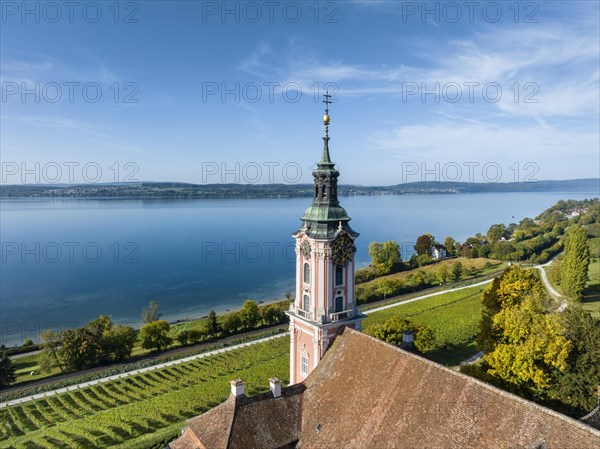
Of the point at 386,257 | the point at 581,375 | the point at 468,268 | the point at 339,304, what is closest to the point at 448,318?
the point at 581,375

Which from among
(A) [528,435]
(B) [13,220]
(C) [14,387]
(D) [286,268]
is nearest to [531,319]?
(A) [528,435]

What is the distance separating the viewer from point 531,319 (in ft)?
80.9

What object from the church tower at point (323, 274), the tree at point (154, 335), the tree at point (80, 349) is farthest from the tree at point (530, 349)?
the tree at point (80, 349)

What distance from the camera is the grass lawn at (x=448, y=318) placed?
129 ft

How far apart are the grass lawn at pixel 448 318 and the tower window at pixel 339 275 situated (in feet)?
65.2

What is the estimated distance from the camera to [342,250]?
21.8 meters

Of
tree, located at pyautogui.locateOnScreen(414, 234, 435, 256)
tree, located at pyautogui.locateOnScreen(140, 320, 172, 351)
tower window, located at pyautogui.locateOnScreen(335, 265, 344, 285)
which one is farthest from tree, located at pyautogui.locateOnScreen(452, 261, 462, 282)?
tower window, located at pyautogui.locateOnScreen(335, 265, 344, 285)

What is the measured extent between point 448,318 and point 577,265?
56.8 ft

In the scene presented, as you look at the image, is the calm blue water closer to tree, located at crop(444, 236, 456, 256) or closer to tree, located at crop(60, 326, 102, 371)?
tree, located at crop(444, 236, 456, 256)

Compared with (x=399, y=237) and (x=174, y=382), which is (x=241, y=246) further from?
(x=174, y=382)

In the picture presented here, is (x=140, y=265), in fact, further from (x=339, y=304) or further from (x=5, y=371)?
(x=339, y=304)

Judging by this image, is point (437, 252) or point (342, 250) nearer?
point (342, 250)

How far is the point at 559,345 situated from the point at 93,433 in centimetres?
3013

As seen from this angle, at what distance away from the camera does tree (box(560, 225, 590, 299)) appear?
163 ft
